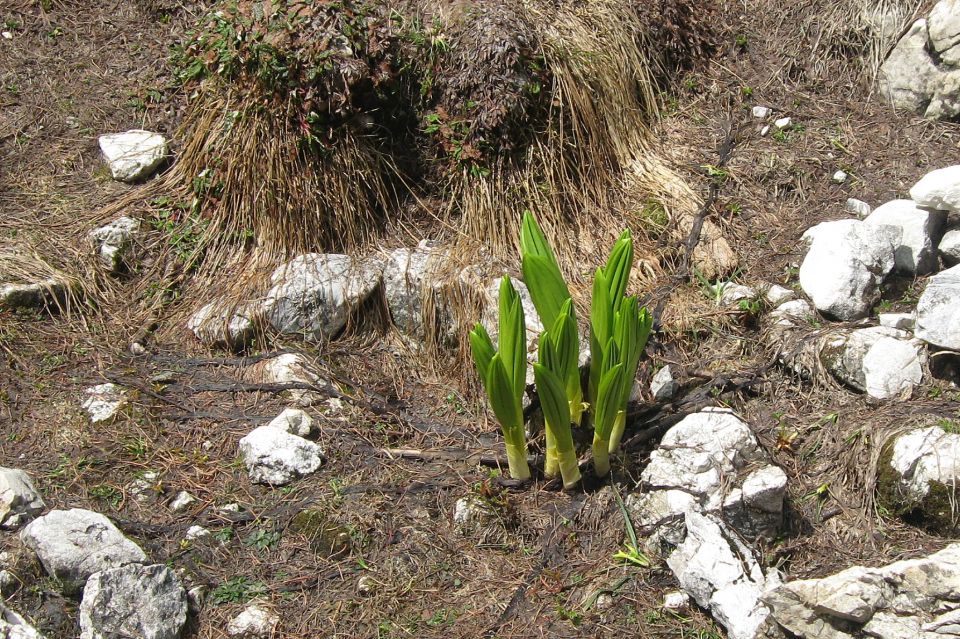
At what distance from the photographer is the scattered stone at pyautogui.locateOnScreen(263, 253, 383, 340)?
11.4ft

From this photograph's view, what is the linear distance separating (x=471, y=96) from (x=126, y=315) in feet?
6.00

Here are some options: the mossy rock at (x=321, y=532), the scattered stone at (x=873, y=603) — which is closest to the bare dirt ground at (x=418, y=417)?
the mossy rock at (x=321, y=532)

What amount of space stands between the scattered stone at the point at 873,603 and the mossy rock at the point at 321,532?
4.45ft

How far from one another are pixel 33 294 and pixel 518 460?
7.33ft

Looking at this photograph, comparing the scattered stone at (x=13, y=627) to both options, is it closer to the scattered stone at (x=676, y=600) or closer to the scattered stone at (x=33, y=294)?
the scattered stone at (x=33, y=294)

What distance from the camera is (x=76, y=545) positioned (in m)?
2.51

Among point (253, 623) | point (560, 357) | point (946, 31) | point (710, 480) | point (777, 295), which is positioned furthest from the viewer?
point (946, 31)

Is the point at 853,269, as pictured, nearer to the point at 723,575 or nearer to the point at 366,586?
the point at 723,575

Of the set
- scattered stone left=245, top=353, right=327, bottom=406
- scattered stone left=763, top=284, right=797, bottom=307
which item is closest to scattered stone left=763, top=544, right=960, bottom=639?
scattered stone left=763, top=284, right=797, bottom=307

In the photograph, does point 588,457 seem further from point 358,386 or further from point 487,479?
point 358,386

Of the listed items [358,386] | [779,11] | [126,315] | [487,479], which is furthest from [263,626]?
[779,11]

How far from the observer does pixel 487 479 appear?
9.68 feet

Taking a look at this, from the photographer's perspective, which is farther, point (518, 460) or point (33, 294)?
point (33, 294)

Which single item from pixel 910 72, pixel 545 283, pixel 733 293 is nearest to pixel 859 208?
pixel 733 293
